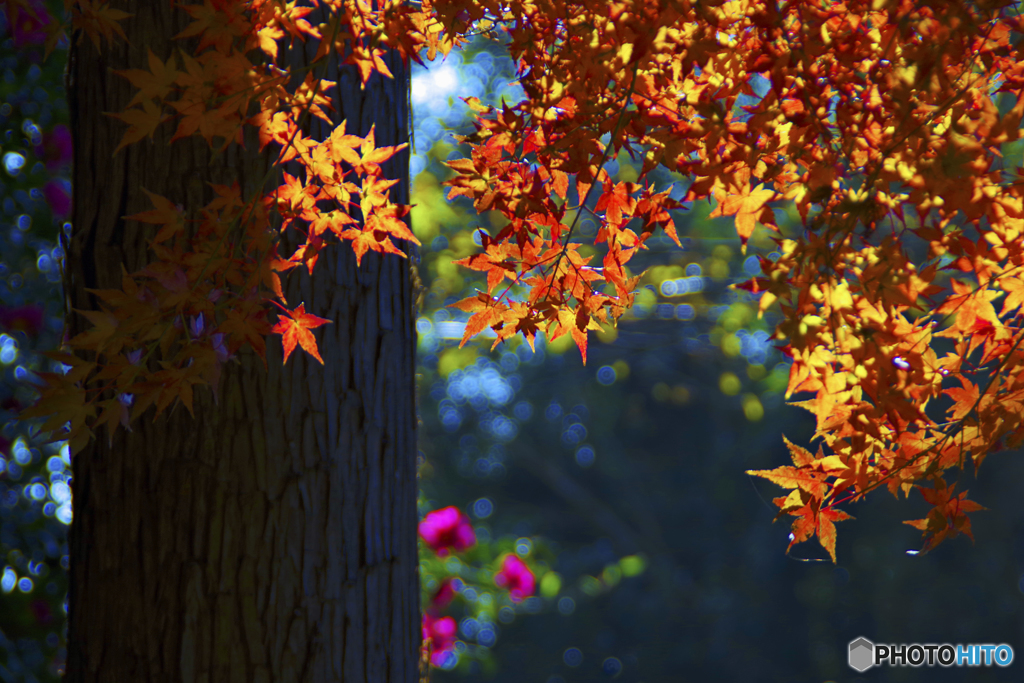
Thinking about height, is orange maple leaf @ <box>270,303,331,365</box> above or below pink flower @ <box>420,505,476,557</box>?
above

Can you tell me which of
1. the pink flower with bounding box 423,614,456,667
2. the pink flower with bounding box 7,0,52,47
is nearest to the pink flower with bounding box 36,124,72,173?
the pink flower with bounding box 7,0,52,47

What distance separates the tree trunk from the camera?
1170 millimetres

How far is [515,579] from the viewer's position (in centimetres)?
336

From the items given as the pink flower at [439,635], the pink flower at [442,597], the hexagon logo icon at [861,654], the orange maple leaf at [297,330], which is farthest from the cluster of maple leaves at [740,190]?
the hexagon logo icon at [861,654]

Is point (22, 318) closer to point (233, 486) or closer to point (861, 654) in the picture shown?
point (233, 486)

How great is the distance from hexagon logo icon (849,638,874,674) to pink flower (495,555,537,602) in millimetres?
7121

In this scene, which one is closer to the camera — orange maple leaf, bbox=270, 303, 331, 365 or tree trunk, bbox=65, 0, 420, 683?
orange maple leaf, bbox=270, 303, 331, 365

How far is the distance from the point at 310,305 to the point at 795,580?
33.6 ft

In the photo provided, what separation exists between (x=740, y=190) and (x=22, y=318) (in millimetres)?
2206

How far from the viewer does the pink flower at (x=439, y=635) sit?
274cm

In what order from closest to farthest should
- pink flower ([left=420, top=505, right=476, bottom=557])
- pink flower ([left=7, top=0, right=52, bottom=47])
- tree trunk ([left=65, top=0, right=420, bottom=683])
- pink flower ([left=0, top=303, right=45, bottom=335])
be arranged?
tree trunk ([left=65, top=0, right=420, bottom=683]), pink flower ([left=7, top=0, right=52, bottom=47]), pink flower ([left=0, top=303, right=45, bottom=335]), pink flower ([left=420, top=505, right=476, bottom=557])

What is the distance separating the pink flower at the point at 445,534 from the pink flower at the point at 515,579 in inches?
14.5

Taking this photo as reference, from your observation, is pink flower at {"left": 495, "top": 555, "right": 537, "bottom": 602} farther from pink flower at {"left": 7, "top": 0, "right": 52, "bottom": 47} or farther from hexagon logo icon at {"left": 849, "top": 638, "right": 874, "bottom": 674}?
hexagon logo icon at {"left": 849, "top": 638, "right": 874, "bottom": 674}

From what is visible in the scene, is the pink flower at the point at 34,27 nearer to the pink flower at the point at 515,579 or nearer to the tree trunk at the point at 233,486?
the tree trunk at the point at 233,486
